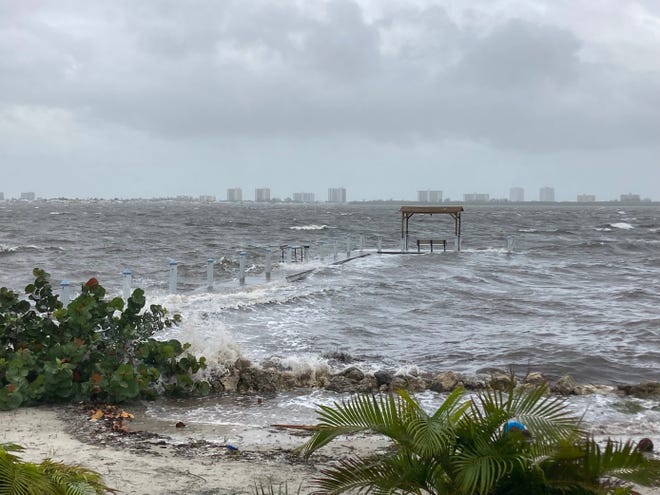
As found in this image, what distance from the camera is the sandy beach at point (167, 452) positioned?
5477 millimetres

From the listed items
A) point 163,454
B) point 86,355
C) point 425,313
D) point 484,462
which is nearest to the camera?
point 484,462

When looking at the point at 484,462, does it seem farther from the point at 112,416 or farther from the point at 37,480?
the point at 112,416

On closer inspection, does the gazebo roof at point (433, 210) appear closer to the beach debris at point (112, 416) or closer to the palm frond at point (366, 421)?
the beach debris at point (112, 416)

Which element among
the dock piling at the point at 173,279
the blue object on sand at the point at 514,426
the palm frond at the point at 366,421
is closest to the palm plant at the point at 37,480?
the palm frond at the point at 366,421

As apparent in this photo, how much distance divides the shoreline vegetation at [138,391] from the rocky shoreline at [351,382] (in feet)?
0.05

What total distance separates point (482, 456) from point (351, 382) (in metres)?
6.24

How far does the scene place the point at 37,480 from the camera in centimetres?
407

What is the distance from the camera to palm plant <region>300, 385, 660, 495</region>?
11.7ft

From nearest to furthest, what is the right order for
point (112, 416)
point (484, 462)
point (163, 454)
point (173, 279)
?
point (484, 462)
point (163, 454)
point (112, 416)
point (173, 279)

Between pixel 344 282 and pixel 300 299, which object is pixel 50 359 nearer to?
pixel 300 299

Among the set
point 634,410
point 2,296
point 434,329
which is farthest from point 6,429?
point 434,329

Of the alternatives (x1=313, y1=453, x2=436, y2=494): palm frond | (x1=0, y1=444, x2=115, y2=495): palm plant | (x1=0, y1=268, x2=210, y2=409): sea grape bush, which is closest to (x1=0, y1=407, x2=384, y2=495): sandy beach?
(x1=0, y1=268, x2=210, y2=409): sea grape bush

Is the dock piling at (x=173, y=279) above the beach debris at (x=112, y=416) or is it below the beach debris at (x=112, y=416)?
above

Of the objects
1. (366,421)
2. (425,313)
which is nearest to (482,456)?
(366,421)
